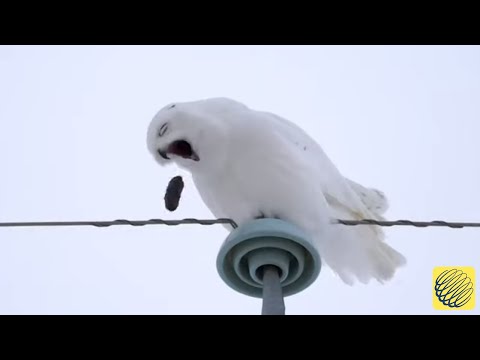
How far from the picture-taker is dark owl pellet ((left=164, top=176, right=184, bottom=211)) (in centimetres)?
382

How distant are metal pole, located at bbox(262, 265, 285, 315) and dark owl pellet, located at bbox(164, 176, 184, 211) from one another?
834 millimetres

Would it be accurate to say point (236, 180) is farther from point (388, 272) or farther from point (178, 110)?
point (388, 272)

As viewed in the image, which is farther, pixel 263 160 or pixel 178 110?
pixel 178 110

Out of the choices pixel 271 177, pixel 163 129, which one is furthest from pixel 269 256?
pixel 163 129

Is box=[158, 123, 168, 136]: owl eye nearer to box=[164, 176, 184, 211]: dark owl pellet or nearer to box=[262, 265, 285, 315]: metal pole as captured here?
box=[164, 176, 184, 211]: dark owl pellet

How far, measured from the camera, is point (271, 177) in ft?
12.8

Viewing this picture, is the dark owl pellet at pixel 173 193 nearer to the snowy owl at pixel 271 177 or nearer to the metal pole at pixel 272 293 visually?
the snowy owl at pixel 271 177

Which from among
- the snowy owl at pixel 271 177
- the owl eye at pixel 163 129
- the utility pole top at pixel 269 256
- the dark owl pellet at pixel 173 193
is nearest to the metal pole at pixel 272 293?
the utility pole top at pixel 269 256

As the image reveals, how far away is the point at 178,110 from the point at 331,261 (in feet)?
4.34

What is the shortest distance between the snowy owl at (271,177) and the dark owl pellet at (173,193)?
1.00 ft

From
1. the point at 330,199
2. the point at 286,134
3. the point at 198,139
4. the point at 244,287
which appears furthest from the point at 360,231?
the point at 244,287

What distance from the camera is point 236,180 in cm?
404

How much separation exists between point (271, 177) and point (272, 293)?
1038 millimetres

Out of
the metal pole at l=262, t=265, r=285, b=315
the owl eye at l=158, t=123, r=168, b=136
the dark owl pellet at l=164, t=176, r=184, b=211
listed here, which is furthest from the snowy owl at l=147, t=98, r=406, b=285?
the metal pole at l=262, t=265, r=285, b=315
